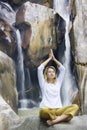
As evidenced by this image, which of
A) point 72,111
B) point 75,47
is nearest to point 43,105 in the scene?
point 72,111

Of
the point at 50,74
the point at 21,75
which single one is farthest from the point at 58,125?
the point at 21,75

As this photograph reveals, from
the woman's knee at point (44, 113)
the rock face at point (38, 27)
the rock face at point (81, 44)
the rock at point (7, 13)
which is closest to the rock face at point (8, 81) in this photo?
the rock face at point (38, 27)

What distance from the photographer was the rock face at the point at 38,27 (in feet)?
38.7

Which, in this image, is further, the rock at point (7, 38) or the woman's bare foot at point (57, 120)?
the rock at point (7, 38)

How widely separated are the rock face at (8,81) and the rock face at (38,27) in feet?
3.37

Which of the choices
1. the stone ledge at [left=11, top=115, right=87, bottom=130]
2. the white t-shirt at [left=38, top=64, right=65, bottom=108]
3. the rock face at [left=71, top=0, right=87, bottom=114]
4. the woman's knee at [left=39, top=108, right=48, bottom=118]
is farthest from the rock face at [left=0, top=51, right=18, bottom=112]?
the woman's knee at [left=39, top=108, right=48, bottom=118]

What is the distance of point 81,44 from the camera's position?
12086 millimetres

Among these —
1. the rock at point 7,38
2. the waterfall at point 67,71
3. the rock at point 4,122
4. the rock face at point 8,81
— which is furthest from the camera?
the waterfall at point 67,71

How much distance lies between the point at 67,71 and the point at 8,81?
2342mm

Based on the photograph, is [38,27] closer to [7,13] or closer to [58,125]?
[7,13]

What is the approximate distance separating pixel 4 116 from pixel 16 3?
520 cm

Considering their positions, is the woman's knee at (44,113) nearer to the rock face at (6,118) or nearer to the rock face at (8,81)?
the rock face at (6,118)

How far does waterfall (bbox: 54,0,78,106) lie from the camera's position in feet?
38.0

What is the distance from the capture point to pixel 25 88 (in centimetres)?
1143
